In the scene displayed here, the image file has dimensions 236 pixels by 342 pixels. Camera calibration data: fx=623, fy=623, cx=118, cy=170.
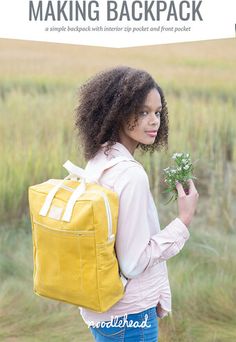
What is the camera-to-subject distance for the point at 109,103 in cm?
158

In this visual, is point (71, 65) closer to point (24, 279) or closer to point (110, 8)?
point (110, 8)

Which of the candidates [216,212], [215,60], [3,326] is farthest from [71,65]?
[3,326]

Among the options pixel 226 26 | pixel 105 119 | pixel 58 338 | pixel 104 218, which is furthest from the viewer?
pixel 58 338

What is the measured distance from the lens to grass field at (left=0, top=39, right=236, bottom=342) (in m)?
2.74

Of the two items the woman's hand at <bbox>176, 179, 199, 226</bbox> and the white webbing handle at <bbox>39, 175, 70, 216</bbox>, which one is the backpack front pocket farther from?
the woman's hand at <bbox>176, 179, 199, 226</bbox>

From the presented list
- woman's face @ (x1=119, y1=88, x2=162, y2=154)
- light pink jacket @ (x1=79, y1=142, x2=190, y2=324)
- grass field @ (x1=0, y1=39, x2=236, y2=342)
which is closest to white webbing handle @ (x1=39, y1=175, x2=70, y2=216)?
light pink jacket @ (x1=79, y1=142, x2=190, y2=324)

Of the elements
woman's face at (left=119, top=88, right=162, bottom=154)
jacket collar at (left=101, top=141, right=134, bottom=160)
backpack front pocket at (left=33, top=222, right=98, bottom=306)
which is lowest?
backpack front pocket at (left=33, top=222, right=98, bottom=306)

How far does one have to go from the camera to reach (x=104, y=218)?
56.1 inches

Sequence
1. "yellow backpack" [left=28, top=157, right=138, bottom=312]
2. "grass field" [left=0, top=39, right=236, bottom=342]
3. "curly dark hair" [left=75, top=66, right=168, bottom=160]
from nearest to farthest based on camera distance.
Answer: "yellow backpack" [left=28, top=157, right=138, bottom=312], "curly dark hair" [left=75, top=66, right=168, bottom=160], "grass field" [left=0, top=39, right=236, bottom=342]

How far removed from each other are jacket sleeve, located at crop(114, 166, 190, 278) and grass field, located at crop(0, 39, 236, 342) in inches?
49.8

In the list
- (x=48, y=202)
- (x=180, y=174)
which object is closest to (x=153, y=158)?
(x=180, y=174)

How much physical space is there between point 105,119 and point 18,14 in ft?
4.34

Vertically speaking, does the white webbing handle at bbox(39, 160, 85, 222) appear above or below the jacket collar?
below

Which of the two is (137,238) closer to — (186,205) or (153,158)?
(186,205)
